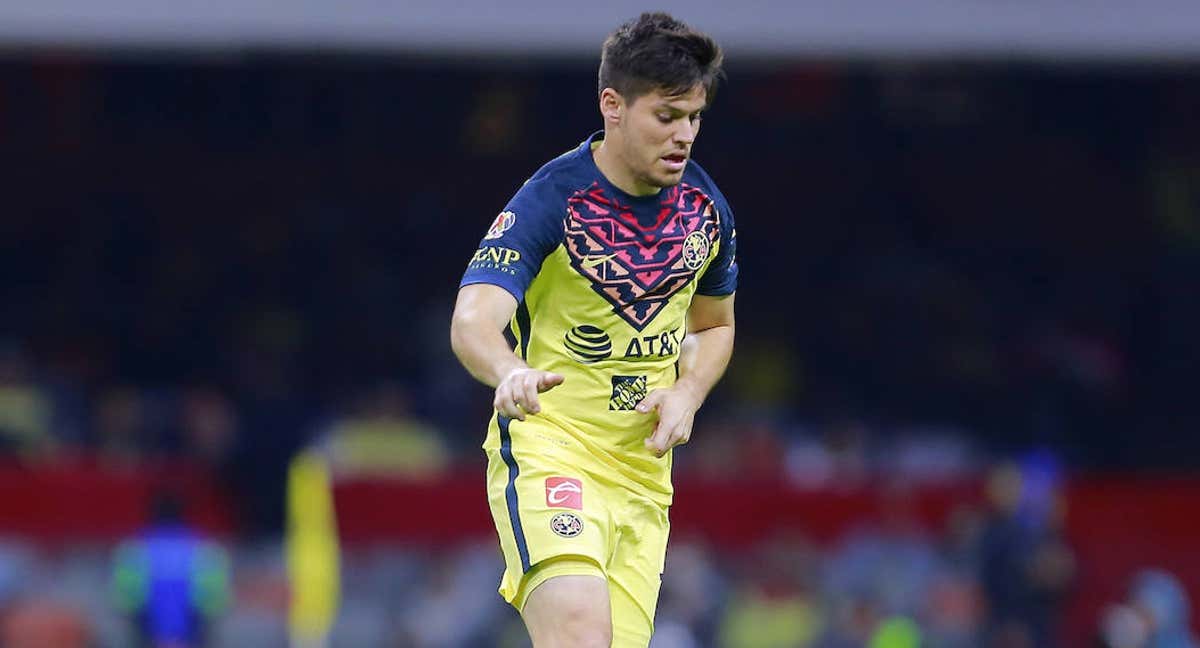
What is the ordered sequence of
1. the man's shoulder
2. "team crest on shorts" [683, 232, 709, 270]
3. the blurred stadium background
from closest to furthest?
the man's shoulder
"team crest on shorts" [683, 232, 709, 270]
the blurred stadium background

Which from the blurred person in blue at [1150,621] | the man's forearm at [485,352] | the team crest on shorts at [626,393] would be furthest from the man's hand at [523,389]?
the blurred person in blue at [1150,621]

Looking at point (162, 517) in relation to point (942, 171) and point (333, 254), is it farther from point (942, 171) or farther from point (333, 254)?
point (942, 171)

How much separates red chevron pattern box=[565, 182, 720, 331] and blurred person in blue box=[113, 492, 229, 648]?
7232 millimetres

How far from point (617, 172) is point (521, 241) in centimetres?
37

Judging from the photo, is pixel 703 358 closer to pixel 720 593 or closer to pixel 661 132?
pixel 661 132

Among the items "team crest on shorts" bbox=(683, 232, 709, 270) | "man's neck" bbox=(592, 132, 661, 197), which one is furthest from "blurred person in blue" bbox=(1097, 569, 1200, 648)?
"man's neck" bbox=(592, 132, 661, 197)

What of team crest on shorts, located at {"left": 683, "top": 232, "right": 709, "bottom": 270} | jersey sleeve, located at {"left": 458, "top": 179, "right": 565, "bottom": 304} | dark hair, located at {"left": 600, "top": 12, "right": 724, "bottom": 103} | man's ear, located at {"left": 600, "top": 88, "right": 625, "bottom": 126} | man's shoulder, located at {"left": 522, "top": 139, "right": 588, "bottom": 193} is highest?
dark hair, located at {"left": 600, "top": 12, "right": 724, "bottom": 103}

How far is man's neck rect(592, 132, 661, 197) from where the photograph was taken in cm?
525

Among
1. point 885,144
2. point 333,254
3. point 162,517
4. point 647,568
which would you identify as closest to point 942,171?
point 885,144

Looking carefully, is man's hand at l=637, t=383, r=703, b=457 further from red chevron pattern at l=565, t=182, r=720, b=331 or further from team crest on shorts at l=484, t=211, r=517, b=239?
team crest on shorts at l=484, t=211, r=517, b=239

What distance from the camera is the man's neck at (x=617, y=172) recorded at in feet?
17.2

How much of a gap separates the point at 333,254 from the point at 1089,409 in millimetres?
6612

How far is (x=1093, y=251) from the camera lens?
58.1 feet

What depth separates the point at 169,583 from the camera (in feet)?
39.3
